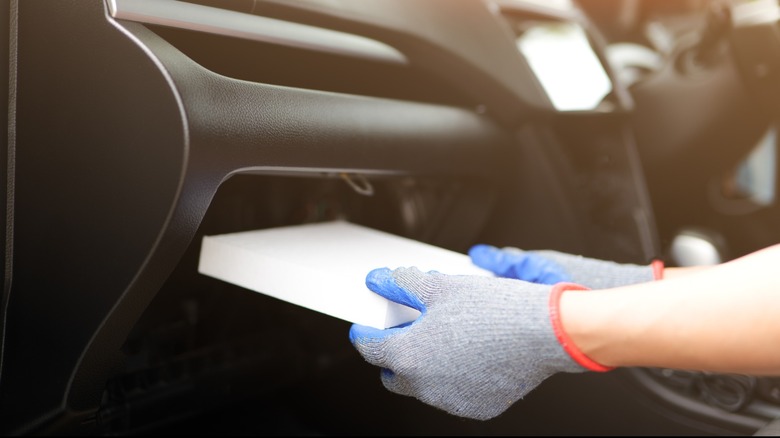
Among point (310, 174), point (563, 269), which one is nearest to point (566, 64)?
point (563, 269)

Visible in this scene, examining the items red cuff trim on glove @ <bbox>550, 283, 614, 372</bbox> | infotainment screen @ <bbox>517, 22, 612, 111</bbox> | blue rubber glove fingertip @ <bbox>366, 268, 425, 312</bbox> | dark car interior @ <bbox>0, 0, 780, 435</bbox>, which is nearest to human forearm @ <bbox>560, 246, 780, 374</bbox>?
red cuff trim on glove @ <bbox>550, 283, 614, 372</bbox>

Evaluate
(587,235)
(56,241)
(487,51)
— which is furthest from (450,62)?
(56,241)

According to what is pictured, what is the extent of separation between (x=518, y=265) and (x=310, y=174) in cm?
27

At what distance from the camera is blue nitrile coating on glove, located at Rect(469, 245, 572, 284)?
74cm

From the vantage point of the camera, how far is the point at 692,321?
1.66 feet

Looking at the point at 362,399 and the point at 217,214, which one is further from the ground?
the point at 217,214

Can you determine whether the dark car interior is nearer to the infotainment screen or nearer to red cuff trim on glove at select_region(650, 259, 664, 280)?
the infotainment screen

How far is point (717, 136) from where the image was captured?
3.90 feet

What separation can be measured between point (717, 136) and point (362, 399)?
2.55 feet

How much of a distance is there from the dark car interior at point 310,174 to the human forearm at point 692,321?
0.94 feet

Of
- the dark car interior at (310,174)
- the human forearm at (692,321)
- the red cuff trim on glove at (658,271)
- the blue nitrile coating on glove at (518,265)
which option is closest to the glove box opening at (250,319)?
the dark car interior at (310,174)

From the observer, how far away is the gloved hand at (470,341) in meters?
0.53

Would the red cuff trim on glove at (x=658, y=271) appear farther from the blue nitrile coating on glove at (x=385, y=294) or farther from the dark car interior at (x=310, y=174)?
the blue nitrile coating on glove at (x=385, y=294)

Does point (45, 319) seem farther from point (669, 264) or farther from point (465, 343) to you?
point (669, 264)
